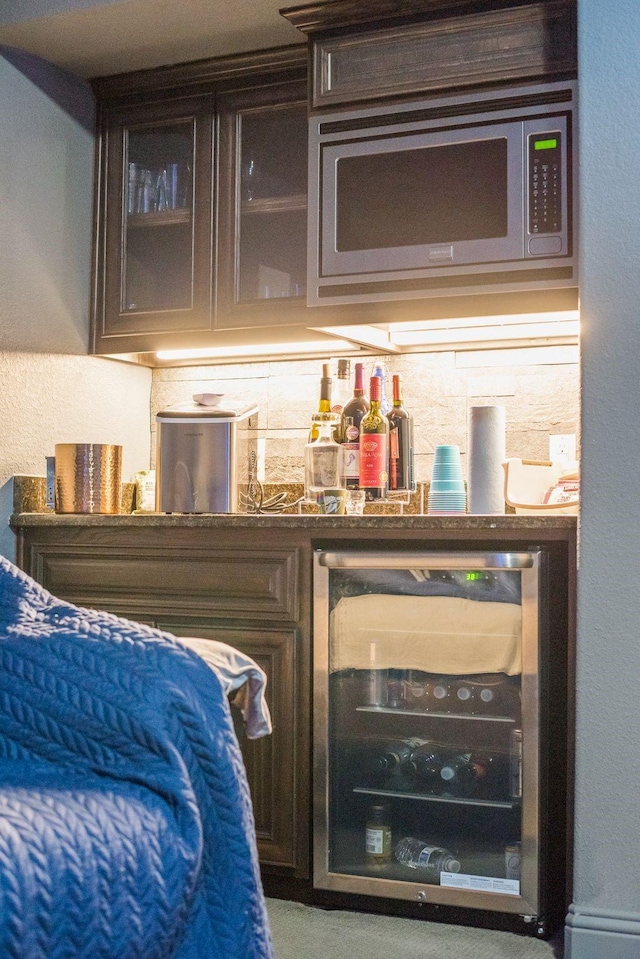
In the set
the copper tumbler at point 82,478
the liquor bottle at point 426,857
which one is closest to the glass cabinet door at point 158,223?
the copper tumbler at point 82,478

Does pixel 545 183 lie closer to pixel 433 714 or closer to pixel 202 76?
pixel 202 76

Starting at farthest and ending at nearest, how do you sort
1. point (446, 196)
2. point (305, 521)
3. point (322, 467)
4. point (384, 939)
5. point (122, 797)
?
point (322, 467) → point (446, 196) → point (305, 521) → point (384, 939) → point (122, 797)

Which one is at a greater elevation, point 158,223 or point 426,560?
point 158,223

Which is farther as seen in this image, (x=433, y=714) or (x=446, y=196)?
(x=446, y=196)

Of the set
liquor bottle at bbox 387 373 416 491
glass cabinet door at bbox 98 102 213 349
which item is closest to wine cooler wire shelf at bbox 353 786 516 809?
liquor bottle at bbox 387 373 416 491

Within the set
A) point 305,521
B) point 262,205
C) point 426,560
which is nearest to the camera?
point 426,560

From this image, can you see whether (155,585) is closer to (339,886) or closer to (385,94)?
(339,886)

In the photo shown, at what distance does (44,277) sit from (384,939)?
2.06 meters

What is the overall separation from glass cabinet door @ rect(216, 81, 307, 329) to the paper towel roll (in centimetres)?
66

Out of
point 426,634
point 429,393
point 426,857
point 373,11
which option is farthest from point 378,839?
point 373,11

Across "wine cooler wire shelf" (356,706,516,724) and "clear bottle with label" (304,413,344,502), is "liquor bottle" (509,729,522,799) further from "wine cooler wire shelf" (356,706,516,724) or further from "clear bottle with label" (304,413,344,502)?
"clear bottle with label" (304,413,344,502)

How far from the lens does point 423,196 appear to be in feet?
8.75

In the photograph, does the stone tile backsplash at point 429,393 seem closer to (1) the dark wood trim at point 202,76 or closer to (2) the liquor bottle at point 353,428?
Answer: (2) the liquor bottle at point 353,428

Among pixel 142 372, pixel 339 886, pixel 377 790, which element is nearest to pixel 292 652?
pixel 377 790
